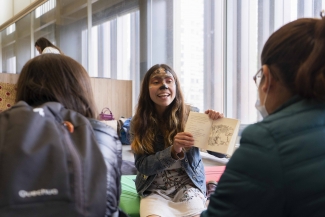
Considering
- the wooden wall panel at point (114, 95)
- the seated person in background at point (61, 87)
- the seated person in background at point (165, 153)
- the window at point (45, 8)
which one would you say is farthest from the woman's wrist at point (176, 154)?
the window at point (45, 8)

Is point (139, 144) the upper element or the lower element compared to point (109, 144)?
lower

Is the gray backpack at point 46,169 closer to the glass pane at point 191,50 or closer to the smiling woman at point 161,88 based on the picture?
the smiling woman at point 161,88

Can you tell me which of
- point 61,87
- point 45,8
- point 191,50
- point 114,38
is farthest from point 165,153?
point 45,8

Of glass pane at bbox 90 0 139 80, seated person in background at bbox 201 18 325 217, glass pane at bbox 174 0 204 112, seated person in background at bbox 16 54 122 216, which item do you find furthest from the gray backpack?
glass pane at bbox 90 0 139 80

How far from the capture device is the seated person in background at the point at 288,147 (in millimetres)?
624

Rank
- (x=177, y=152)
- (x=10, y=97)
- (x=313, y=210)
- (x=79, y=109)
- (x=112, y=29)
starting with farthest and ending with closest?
(x=112, y=29) < (x=10, y=97) < (x=177, y=152) < (x=79, y=109) < (x=313, y=210)

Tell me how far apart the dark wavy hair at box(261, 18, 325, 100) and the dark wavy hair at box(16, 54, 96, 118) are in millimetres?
557

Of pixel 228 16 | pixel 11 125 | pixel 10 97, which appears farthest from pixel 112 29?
pixel 11 125

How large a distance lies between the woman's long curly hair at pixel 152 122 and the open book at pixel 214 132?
0.22 m

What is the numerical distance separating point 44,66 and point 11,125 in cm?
29

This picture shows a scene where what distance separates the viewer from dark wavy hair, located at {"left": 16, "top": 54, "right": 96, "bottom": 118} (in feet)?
2.92

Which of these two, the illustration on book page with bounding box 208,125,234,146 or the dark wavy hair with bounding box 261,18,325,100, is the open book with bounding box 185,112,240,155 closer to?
the illustration on book page with bounding box 208,125,234,146

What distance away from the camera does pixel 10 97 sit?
3.00 m

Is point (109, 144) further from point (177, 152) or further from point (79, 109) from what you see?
point (177, 152)
